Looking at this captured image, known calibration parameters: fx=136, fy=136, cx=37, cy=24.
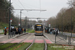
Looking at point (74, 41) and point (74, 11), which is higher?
point (74, 11)

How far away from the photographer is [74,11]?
37344 mm

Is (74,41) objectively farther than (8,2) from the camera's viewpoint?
No

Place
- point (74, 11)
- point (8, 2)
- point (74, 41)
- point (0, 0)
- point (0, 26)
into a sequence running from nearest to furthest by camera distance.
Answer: point (74, 41) < point (0, 0) < point (8, 2) < point (74, 11) < point (0, 26)

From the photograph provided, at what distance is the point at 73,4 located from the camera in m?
38.0

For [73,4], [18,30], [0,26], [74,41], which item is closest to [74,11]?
[73,4]

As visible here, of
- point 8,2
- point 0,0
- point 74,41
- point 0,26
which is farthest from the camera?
point 0,26

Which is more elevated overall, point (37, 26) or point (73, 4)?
point (73, 4)

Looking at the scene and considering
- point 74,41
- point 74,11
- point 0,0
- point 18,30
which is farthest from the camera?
point 18,30

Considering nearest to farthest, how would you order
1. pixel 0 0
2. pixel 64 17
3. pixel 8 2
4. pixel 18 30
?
pixel 0 0
pixel 8 2
pixel 18 30
pixel 64 17

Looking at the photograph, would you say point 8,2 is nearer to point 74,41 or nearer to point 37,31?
point 37,31

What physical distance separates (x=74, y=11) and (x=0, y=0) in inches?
832

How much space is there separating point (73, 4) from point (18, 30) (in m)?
18.1

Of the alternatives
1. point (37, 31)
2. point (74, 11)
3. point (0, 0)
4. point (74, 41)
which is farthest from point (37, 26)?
point (74, 41)

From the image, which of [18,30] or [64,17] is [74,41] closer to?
[18,30]
